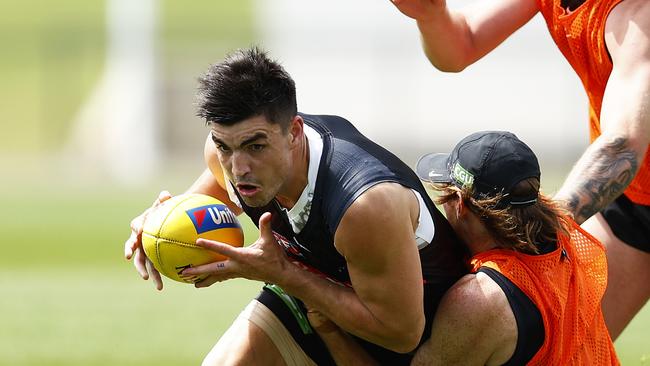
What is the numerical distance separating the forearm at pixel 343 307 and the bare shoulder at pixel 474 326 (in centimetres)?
18

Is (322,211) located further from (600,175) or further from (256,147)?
(600,175)

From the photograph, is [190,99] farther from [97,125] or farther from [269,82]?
[269,82]

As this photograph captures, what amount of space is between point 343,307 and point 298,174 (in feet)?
1.96

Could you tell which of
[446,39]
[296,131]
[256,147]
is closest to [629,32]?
[446,39]

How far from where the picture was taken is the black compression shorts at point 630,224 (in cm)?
676

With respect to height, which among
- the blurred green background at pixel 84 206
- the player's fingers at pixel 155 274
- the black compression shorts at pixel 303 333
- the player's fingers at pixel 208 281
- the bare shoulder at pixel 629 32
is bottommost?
the blurred green background at pixel 84 206

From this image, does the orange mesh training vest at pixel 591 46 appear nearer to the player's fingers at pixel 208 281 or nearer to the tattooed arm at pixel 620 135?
the tattooed arm at pixel 620 135

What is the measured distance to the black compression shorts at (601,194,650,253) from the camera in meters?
6.76

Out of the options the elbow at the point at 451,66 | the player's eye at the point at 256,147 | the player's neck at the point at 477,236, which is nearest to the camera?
the player's eye at the point at 256,147

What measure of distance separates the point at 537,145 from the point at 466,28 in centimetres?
2259

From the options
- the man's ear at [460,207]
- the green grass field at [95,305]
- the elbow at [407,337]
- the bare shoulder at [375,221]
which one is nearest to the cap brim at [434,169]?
the man's ear at [460,207]

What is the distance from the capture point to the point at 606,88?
19.9 ft

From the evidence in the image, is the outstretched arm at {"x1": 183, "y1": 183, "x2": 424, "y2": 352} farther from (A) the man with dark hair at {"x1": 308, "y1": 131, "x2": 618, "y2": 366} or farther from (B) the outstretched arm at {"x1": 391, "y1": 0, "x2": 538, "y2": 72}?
(B) the outstretched arm at {"x1": 391, "y1": 0, "x2": 538, "y2": 72}

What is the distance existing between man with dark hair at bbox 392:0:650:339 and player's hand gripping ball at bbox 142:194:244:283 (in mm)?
1608
